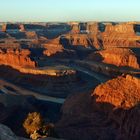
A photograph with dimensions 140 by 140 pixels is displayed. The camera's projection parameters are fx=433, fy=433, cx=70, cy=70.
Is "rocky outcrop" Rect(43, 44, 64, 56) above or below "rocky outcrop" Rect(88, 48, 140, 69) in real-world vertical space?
below

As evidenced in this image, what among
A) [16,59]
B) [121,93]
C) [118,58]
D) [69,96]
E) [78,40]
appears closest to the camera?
[121,93]

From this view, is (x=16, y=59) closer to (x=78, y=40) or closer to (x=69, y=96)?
(x=69, y=96)

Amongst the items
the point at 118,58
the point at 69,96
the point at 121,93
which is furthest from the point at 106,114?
the point at 118,58

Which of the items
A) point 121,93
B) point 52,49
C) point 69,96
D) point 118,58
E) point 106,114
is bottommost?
point 52,49

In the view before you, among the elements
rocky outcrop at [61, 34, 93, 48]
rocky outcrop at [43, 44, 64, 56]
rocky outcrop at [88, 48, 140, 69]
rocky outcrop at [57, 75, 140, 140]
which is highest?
rocky outcrop at [57, 75, 140, 140]

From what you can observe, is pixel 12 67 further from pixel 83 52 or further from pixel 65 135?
pixel 65 135

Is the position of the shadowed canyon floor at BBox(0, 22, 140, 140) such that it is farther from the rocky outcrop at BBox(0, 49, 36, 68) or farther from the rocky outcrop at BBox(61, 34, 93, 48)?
the rocky outcrop at BBox(61, 34, 93, 48)

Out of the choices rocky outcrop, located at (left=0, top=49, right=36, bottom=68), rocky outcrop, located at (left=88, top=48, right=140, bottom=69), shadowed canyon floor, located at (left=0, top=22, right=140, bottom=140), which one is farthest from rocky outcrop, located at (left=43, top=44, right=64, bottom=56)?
rocky outcrop, located at (left=0, top=49, right=36, bottom=68)
